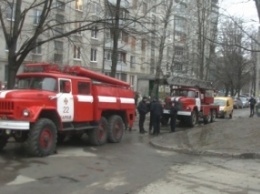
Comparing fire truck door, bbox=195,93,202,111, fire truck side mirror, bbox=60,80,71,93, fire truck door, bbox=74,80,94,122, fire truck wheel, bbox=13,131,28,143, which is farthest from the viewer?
fire truck door, bbox=195,93,202,111

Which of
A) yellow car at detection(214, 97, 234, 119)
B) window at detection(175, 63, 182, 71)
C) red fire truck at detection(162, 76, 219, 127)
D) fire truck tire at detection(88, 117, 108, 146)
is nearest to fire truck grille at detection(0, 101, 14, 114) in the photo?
fire truck tire at detection(88, 117, 108, 146)

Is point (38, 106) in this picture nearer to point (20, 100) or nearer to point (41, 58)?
point (20, 100)

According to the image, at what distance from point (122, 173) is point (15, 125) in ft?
11.5

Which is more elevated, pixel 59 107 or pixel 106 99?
pixel 106 99

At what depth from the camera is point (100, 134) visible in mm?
16812

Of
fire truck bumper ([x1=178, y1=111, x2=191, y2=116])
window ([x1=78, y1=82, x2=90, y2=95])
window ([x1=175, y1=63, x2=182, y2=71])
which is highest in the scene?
window ([x1=175, y1=63, x2=182, y2=71])

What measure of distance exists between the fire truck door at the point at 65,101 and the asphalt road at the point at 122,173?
3.62 feet

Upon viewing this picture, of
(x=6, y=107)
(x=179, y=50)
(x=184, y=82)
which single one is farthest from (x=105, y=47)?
(x=6, y=107)

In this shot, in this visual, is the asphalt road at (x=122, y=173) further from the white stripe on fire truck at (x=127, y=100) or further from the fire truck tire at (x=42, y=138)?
the white stripe on fire truck at (x=127, y=100)

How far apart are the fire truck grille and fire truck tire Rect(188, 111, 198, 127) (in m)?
15.8

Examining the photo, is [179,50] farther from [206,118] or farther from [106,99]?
[106,99]

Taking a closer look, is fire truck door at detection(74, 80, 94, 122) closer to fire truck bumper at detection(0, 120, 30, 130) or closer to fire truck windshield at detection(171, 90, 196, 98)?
fire truck bumper at detection(0, 120, 30, 130)

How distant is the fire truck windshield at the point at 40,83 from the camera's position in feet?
46.1

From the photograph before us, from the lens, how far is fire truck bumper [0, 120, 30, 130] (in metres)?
12.5
